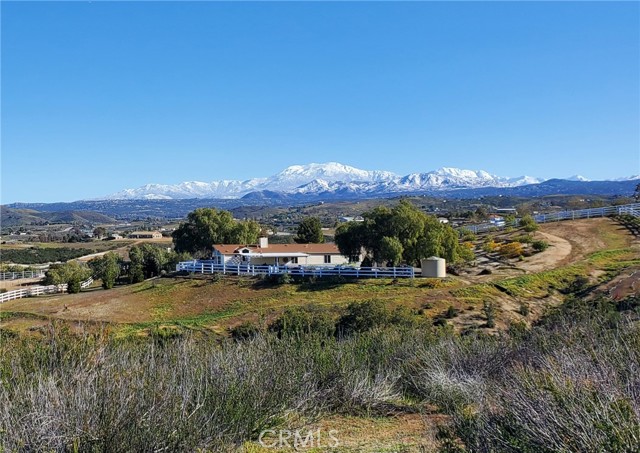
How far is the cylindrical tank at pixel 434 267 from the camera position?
33094 mm

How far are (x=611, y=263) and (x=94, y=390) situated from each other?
34.2 m

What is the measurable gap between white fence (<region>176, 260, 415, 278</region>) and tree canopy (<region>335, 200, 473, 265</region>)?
49.8 inches

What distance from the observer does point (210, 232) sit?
4922 centimetres

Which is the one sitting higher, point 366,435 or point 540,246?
point 366,435

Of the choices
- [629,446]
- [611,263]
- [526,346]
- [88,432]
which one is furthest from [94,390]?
[611,263]

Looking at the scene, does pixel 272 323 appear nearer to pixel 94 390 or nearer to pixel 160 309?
pixel 160 309

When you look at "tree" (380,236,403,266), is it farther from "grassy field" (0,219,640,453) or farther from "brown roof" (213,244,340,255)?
"grassy field" (0,219,640,453)

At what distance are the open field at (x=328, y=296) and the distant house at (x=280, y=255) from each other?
182 inches

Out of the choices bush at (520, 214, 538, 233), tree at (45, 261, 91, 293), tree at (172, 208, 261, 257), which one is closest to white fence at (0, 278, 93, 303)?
tree at (45, 261, 91, 293)

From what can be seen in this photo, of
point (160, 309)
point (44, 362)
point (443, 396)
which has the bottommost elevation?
point (160, 309)

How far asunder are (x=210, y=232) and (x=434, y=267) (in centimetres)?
2354

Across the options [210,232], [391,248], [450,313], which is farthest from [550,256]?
[210,232]

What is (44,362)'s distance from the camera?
8148 millimetres

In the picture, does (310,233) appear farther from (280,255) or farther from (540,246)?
(540,246)
